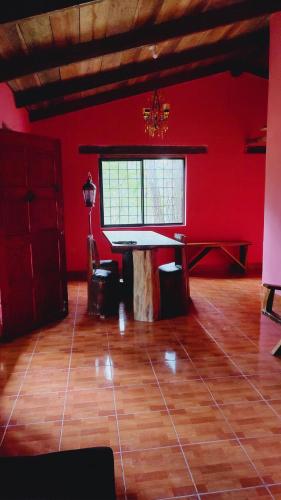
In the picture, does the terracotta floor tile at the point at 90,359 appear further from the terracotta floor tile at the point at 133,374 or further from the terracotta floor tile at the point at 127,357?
the terracotta floor tile at the point at 133,374

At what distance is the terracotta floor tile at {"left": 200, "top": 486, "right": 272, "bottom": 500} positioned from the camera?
1.67m

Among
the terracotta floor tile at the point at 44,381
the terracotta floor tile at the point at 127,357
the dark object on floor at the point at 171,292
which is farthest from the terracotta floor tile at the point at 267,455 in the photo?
the dark object on floor at the point at 171,292

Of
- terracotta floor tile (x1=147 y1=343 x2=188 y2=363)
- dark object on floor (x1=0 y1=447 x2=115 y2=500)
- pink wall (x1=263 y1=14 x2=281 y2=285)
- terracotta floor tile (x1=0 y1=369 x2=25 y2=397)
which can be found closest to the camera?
dark object on floor (x1=0 y1=447 x2=115 y2=500)

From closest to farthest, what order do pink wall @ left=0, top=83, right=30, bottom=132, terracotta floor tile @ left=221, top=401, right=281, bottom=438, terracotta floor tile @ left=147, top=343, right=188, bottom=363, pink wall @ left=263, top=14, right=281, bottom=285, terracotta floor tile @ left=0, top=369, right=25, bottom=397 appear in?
terracotta floor tile @ left=221, top=401, right=281, bottom=438 < terracotta floor tile @ left=0, top=369, right=25, bottom=397 < terracotta floor tile @ left=147, top=343, right=188, bottom=363 < pink wall @ left=0, top=83, right=30, bottom=132 < pink wall @ left=263, top=14, right=281, bottom=285

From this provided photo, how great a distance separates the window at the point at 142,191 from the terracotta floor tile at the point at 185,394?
4.24 m

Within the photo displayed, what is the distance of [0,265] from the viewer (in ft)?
11.5

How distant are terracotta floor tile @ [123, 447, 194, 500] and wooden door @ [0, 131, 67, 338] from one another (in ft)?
7.25

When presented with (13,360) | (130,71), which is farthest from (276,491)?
(130,71)

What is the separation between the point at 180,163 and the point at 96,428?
17.4 ft

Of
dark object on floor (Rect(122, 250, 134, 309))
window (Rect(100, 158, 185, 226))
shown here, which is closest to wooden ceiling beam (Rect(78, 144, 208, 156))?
window (Rect(100, 158, 185, 226))

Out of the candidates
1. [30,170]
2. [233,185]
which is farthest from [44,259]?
[233,185]

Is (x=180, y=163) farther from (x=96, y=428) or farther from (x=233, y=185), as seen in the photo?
(x=96, y=428)

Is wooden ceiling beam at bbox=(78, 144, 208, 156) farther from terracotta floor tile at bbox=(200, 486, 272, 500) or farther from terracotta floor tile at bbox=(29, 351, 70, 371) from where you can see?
terracotta floor tile at bbox=(200, 486, 272, 500)

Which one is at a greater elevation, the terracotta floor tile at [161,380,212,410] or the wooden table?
the wooden table
